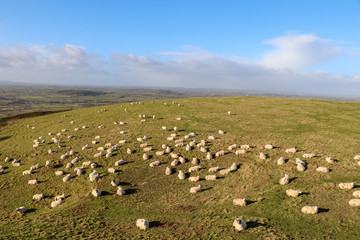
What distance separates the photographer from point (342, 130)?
2327cm

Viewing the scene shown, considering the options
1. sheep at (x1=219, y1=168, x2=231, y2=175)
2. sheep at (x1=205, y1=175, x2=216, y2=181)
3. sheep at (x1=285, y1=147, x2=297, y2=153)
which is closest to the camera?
sheep at (x1=205, y1=175, x2=216, y2=181)

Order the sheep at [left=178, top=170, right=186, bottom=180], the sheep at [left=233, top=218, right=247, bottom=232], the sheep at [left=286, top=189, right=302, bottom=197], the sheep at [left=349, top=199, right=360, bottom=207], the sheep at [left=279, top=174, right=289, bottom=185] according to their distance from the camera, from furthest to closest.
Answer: the sheep at [left=178, top=170, right=186, bottom=180] < the sheep at [left=279, top=174, right=289, bottom=185] < the sheep at [left=286, top=189, right=302, bottom=197] < the sheep at [left=349, top=199, right=360, bottom=207] < the sheep at [left=233, top=218, right=247, bottom=232]

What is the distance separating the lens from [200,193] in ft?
42.2

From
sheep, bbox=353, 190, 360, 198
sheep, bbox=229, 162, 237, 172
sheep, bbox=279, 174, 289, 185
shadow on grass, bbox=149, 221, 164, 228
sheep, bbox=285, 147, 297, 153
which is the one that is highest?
sheep, bbox=285, 147, 297, 153

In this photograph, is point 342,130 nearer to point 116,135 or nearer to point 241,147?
point 241,147

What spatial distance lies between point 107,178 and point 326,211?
15.0 m

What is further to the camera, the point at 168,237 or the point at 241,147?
the point at 241,147

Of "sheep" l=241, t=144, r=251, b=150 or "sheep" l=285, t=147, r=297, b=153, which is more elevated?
"sheep" l=285, t=147, r=297, b=153

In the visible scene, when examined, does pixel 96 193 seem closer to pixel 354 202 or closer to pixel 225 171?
pixel 225 171

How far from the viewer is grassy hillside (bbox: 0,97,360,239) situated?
30.1ft

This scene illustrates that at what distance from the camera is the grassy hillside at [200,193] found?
9.17 meters

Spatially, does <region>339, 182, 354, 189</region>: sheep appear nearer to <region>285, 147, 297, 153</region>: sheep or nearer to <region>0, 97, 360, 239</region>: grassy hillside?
<region>0, 97, 360, 239</region>: grassy hillside

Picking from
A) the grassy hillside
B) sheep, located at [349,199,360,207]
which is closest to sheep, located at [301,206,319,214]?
the grassy hillside

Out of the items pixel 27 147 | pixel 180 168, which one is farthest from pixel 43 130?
pixel 180 168
